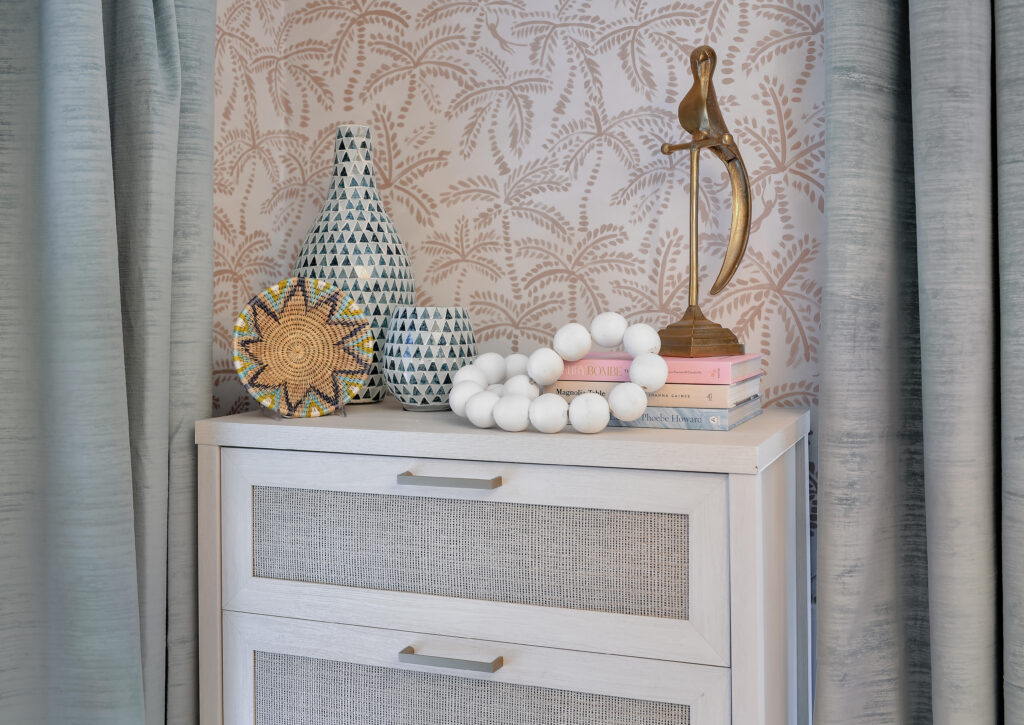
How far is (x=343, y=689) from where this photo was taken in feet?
3.63

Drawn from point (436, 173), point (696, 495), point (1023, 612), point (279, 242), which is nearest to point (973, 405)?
point (1023, 612)

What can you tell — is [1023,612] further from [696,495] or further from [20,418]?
[20,418]

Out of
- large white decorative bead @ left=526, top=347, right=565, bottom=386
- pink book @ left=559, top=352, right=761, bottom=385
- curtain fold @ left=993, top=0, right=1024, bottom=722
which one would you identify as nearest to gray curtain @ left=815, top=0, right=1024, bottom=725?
curtain fold @ left=993, top=0, right=1024, bottom=722

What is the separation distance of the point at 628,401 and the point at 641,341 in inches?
4.3

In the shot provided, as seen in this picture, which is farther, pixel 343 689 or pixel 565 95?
pixel 565 95

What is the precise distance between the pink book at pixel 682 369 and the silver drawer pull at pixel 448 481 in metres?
0.19

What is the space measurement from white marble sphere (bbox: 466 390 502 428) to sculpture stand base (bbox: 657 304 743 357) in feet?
0.84

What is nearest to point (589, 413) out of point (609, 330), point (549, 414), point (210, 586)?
point (549, 414)

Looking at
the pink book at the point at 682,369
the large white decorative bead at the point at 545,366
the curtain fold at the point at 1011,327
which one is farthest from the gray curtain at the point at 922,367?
the large white decorative bead at the point at 545,366

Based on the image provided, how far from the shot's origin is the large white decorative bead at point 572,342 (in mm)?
1109

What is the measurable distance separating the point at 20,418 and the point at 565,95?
3.13 ft

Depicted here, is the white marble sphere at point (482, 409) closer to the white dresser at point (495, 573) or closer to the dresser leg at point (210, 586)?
the white dresser at point (495, 573)

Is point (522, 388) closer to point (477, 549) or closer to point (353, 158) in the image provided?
point (477, 549)

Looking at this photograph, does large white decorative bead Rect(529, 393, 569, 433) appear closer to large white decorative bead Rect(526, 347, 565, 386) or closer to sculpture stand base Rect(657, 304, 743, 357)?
large white decorative bead Rect(526, 347, 565, 386)
